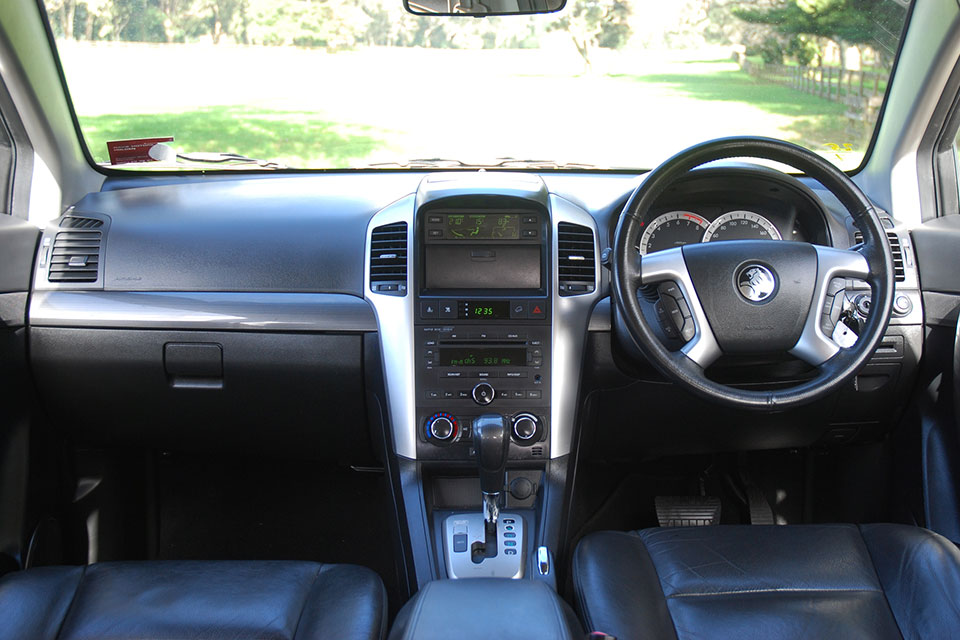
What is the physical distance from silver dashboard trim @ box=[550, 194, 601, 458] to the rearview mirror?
0.54 meters

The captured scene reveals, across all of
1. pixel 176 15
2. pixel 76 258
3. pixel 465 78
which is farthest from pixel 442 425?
pixel 176 15

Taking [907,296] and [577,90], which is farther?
[577,90]

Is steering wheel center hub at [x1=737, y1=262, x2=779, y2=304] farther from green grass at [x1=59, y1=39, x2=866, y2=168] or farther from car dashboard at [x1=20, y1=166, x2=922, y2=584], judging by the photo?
green grass at [x1=59, y1=39, x2=866, y2=168]

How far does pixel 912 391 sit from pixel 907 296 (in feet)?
1.13

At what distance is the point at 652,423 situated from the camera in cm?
269

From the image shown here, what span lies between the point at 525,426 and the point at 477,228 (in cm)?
58

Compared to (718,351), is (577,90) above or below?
above

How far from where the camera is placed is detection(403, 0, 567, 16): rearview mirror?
235 centimetres

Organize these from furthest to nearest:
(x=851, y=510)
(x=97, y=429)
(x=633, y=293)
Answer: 1. (x=851, y=510)
2. (x=97, y=429)
3. (x=633, y=293)

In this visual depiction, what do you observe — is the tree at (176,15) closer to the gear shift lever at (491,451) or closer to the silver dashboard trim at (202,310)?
the silver dashboard trim at (202,310)

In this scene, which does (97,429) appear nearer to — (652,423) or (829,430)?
(652,423)

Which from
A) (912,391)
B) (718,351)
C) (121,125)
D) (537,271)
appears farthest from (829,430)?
(121,125)

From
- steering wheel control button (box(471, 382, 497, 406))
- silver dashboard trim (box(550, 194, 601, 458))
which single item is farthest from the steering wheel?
steering wheel control button (box(471, 382, 497, 406))

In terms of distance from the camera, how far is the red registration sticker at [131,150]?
286 cm
